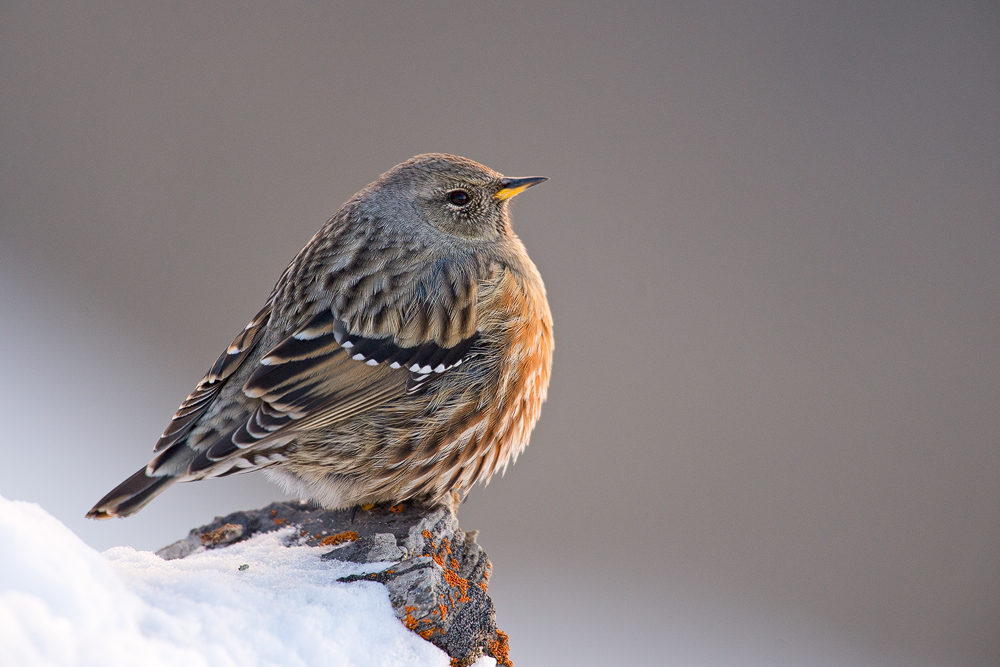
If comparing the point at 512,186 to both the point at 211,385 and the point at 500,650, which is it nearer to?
the point at 211,385

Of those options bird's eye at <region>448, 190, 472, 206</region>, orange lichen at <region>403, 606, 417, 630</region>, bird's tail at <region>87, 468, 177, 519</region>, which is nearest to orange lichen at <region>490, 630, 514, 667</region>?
orange lichen at <region>403, 606, 417, 630</region>

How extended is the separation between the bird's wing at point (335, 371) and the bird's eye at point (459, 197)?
52cm

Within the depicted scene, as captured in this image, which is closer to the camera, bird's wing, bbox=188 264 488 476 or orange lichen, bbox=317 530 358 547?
bird's wing, bbox=188 264 488 476

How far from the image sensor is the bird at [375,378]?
2.10 m

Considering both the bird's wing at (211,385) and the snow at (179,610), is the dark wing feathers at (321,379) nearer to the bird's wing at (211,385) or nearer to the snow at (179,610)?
the bird's wing at (211,385)

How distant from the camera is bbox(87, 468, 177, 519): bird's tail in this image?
72.1 inches

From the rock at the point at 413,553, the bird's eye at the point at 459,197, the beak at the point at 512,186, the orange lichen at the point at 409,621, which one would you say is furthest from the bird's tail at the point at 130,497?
the beak at the point at 512,186

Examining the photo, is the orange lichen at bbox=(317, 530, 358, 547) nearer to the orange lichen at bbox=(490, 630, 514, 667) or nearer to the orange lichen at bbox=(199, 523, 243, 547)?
the orange lichen at bbox=(199, 523, 243, 547)

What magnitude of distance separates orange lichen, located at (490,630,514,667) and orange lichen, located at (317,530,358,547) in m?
0.56

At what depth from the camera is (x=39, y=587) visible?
3.84 ft

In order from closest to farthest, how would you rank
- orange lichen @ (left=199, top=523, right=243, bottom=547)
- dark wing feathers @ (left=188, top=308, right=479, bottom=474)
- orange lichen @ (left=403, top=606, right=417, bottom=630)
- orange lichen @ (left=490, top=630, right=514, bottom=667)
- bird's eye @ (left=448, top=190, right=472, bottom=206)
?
1. orange lichen @ (left=403, top=606, right=417, bottom=630)
2. orange lichen @ (left=490, top=630, right=514, bottom=667)
3. dark wing feathers @ (left=188, top=308, right=479, bottom=474)
4. orange lichen @ (left=199, top=523, right=243, bottom=547)
5. bird's eye @ (left=448, top=190, right=472, bottom=206)

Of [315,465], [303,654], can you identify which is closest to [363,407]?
[315,465]

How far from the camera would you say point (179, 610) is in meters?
1.45

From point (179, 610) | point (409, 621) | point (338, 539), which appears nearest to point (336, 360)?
point (338, 539)
